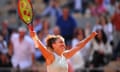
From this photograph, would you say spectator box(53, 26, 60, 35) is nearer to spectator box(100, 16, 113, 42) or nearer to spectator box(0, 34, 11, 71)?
spectator box(100, 16, 113, 42)

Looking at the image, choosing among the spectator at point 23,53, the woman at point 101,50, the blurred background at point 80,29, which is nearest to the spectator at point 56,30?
the blurred background at point 80,29

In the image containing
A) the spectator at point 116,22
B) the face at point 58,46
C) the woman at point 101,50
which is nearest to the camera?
the face at point 58,46

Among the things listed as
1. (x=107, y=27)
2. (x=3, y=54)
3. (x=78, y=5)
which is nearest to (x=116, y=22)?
(x=107, y=27)

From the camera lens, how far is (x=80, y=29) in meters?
13.0

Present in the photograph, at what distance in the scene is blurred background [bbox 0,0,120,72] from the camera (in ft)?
40.7

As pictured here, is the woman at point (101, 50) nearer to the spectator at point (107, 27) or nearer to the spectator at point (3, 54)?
the spectator at point (107, 27)

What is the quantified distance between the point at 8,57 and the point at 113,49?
9.50 ft

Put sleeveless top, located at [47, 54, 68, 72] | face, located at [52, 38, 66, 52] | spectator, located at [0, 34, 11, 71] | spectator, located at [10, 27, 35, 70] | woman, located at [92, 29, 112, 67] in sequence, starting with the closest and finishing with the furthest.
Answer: sleeveless top, located at [47, 54, 68, 72]
face, located at [52, 38, 66, 52]
woman, located at [92, 29, 112, 67]
spectator, located at [10, 27, 35, 70]
spectator, located at [0, 34, 11, 71]

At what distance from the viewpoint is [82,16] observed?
14.6 m

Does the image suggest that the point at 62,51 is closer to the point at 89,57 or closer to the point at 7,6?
the point at 89,57

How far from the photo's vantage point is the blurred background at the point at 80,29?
40.7ft

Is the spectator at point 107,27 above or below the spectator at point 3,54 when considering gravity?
above

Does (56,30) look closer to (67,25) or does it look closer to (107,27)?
(67,25)

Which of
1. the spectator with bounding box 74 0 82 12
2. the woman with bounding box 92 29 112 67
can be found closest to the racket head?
the woman with bounding box 92 29 112 67
